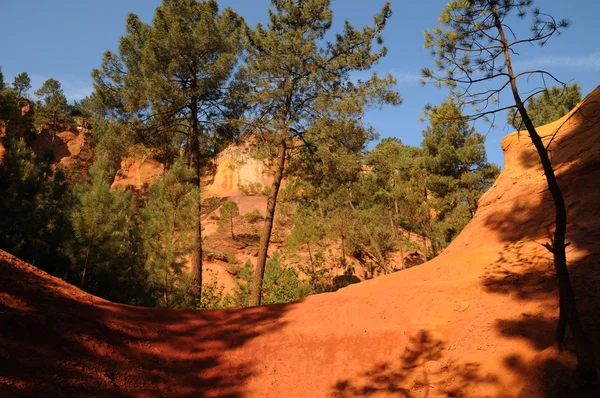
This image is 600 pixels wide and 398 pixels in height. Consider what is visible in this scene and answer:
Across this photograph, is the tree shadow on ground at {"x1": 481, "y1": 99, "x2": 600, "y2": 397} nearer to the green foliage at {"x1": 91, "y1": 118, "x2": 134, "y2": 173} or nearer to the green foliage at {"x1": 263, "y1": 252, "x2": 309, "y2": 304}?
the green foliage at {"x1": 263, "y1": 252, "x2": 309, "y2": 304}

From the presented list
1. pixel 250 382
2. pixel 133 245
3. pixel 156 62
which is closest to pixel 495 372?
pixel 250 382

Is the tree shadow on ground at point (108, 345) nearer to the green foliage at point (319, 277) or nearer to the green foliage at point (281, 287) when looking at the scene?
the green foliage at point (281, 287)

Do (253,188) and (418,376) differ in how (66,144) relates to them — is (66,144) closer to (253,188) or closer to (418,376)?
(253,188)

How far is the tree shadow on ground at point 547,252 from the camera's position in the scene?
4.43 m

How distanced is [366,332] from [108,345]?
12.8ft

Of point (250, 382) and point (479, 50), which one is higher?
point (479, 50)

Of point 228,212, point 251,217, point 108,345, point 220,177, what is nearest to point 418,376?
point 108,345

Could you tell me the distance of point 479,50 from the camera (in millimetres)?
5434

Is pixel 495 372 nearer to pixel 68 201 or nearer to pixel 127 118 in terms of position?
pixel 68 201

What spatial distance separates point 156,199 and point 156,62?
7.10 m

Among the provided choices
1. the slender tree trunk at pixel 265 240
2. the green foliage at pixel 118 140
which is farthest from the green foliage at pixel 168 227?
the green foliage at pixel 118 140

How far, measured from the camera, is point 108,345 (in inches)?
215

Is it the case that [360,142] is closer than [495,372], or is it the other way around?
[495,372]

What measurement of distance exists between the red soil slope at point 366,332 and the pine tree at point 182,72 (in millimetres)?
8361
